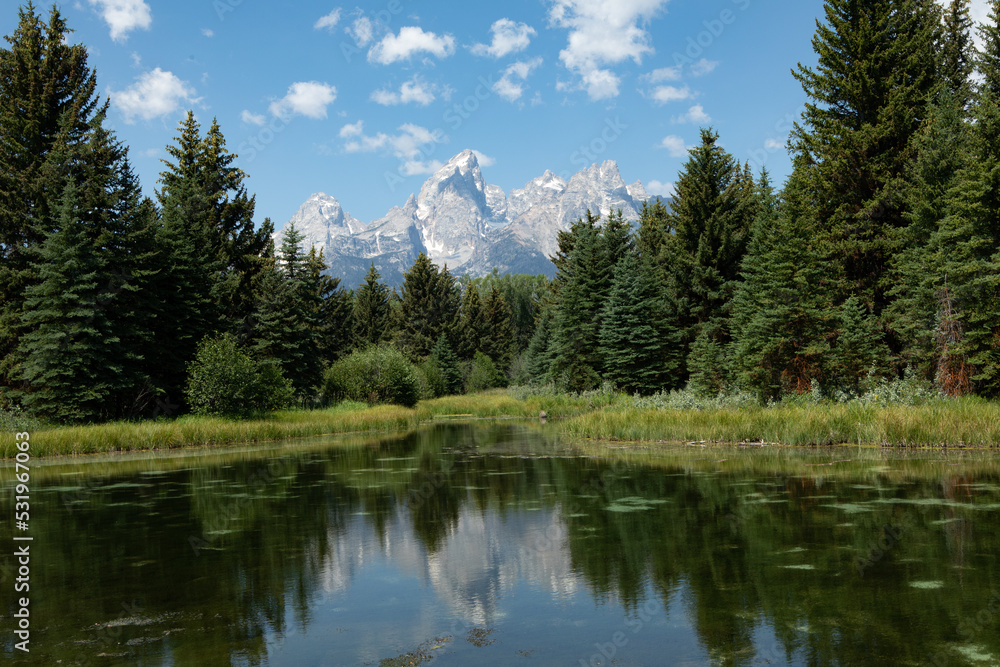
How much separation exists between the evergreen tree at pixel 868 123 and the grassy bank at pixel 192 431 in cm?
3095

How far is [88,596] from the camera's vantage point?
970 centimetres

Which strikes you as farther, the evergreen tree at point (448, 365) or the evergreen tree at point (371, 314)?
the evergreen tree at point (371, 314)

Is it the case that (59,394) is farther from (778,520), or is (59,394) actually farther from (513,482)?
(778,520)

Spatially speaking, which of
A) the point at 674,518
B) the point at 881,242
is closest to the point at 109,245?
the point at 674,518

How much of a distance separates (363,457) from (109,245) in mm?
21279

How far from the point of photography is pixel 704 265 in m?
49.8

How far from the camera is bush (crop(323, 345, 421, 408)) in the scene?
5450 cm

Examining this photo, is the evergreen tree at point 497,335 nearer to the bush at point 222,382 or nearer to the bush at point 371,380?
the bush at point 371,380

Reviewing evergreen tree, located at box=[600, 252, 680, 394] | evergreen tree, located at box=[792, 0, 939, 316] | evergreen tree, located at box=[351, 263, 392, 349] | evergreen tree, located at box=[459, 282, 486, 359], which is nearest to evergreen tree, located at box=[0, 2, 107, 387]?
evergreen tree, located at box=[600, 252, 680, 394]

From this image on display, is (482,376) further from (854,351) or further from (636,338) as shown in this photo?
(854,351)

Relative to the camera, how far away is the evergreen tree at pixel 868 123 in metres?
33.3

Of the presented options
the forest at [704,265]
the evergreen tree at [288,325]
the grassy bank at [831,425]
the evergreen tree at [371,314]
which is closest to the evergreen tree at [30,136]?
the forest at [704,265]

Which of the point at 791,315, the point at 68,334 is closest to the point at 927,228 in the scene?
the point at 791,315

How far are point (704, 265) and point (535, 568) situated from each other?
42.8 meters
